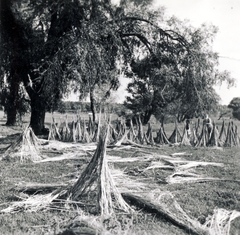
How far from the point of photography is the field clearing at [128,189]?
3.93m

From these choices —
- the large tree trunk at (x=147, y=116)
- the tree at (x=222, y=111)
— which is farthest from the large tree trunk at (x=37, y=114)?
the large tree trunk at (x=147, y=116)

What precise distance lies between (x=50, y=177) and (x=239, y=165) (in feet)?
15.3

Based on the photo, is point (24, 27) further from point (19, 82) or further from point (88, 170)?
point (88, 170)

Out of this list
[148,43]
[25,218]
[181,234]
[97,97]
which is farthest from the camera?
[97,97]

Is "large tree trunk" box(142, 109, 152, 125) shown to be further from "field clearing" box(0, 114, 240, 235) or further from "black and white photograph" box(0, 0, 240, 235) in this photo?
"field clearing" box(0, 114, 240, 235)

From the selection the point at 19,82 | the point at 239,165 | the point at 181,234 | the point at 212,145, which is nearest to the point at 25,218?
the point at 181,234

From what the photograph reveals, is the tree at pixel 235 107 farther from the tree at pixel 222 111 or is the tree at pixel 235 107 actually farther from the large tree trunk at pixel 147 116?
the large tree trunk at pixel 147 116

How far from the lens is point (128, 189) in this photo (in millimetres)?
5309

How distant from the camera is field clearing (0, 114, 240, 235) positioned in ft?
12.9

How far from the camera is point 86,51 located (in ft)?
37.6

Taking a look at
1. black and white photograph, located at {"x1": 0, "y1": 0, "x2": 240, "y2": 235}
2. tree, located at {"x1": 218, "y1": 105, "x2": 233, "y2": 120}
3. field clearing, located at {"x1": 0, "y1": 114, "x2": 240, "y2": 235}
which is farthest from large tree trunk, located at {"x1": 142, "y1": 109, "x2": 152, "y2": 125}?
field clearing, located at {"x1": 0, "y1": 114, "x2": 240, "y2": 235}

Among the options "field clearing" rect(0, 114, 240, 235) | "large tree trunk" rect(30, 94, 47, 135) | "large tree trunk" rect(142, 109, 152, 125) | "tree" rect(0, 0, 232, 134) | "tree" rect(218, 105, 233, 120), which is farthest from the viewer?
"large tree trunk" rect(142, 109, 152, 125)

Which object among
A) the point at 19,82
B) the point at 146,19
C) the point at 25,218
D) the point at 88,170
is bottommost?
the point at 25,218

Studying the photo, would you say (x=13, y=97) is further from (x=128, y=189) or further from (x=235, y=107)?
A: (x=235, y=107)
